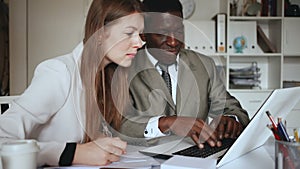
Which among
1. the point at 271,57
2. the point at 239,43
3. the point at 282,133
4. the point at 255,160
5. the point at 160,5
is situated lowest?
the point at 255,160

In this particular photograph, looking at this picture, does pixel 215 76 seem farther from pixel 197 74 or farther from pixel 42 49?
pixel 42 49

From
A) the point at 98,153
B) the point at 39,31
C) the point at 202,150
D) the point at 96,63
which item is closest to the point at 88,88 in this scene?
the point at 96,63

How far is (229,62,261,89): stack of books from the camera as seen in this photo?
8.38 feet

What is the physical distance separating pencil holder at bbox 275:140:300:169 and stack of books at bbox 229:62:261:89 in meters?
2.05

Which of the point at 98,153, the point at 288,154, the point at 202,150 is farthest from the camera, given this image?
the point at 202,150

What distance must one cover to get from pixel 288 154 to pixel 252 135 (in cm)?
22

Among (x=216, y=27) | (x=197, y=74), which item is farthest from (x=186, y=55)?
(x=216, y=27)

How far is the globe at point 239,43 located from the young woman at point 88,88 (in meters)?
1.71

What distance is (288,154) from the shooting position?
21.1 inches

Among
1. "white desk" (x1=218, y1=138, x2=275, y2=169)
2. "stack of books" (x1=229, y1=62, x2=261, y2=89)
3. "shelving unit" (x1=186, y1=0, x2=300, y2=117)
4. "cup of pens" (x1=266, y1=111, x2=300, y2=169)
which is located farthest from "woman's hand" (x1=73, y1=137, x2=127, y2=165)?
"stack of books" (x1=229, y1=62, x2=261, y2=89)

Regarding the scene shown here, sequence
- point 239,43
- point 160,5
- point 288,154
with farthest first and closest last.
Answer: point 239,43 → point 160,5 → point 288,154

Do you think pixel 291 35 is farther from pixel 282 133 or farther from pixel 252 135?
pixel 282 133

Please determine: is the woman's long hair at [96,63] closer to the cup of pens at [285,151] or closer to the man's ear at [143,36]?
the man's ear at [143,36]

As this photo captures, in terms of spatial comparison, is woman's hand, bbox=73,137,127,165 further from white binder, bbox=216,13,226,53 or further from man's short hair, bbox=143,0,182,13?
white binder, bbox=216,13,226,53
